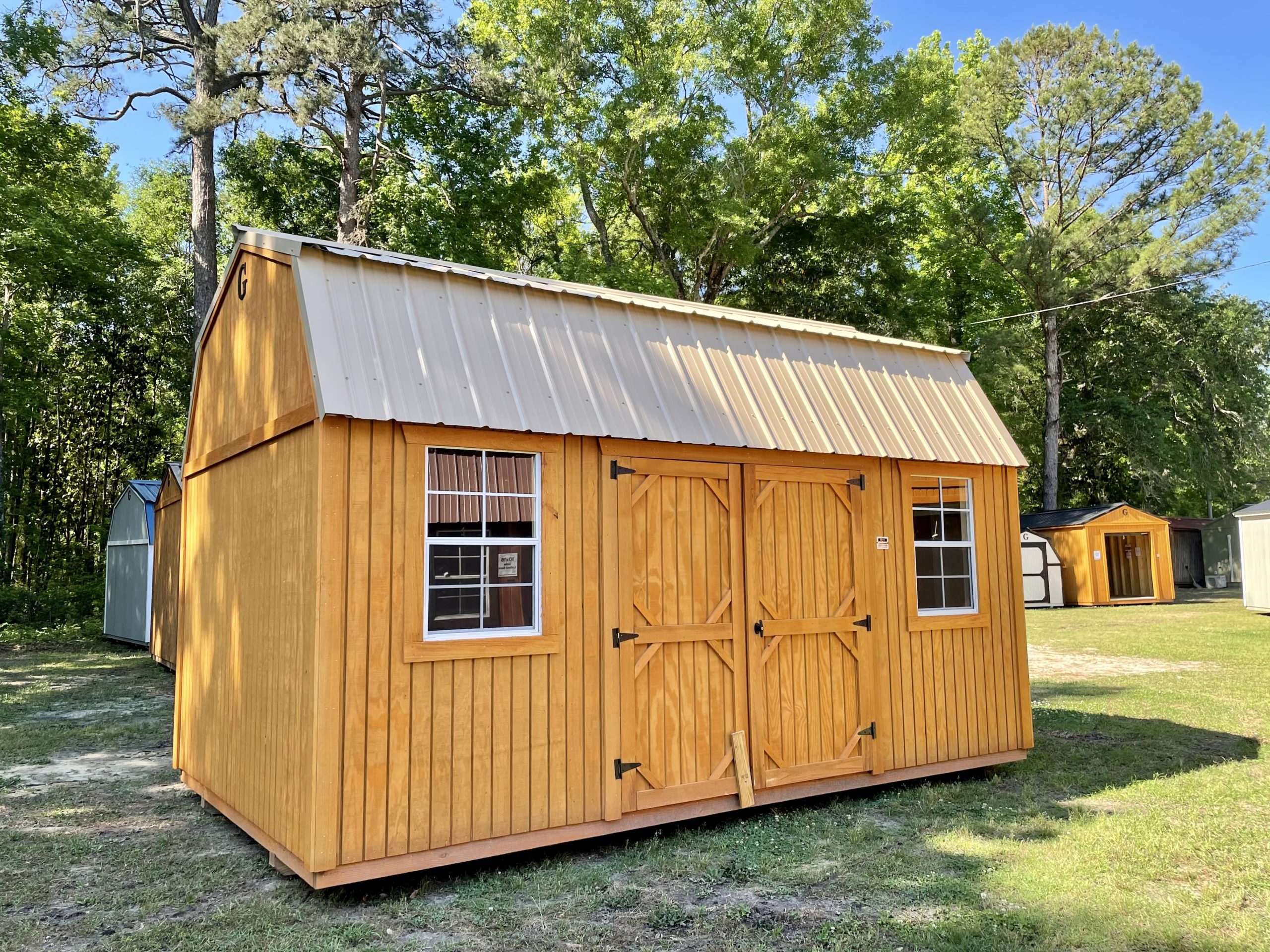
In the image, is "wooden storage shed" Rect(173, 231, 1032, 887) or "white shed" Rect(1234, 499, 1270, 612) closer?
"wooden storage shed" Rect(173, 231, 1032, 887)

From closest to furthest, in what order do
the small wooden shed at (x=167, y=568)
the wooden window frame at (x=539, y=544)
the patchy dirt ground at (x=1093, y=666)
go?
the wooden window frame at (x=539, y=544) < the patchy dirt ground at (x=1093, y=666) < the small wooden shed at (x=167, y=568)

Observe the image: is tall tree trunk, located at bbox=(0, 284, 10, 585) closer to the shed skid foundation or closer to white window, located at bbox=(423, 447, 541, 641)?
the shed skid foundation

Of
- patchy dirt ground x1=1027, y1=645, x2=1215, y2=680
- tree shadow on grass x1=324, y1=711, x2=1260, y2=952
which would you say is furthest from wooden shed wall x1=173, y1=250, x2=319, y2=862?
patchy dirt ground x1=1027, y1=645, x2=1215, y2=680

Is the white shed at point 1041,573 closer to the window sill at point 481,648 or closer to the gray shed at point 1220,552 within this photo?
the gray shed at point 1220,552

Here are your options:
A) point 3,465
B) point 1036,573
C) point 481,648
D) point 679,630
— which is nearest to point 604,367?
point 679,630

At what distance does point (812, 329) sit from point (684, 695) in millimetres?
2880

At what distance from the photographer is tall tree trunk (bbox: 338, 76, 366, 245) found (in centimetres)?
1703

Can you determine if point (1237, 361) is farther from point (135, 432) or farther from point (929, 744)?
point (135, 432)

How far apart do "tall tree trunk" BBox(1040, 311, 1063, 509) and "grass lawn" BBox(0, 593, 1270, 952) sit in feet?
67.6

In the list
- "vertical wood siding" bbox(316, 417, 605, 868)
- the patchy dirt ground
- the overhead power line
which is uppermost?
the overhead power line

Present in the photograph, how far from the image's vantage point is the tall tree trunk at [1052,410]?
87.0ft

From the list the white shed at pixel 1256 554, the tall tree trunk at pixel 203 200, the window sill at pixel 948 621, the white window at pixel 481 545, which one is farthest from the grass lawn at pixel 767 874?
the white shed at pixel 1256 554

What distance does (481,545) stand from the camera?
4750 millimetres

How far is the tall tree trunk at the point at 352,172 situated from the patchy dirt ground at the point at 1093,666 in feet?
45.2
